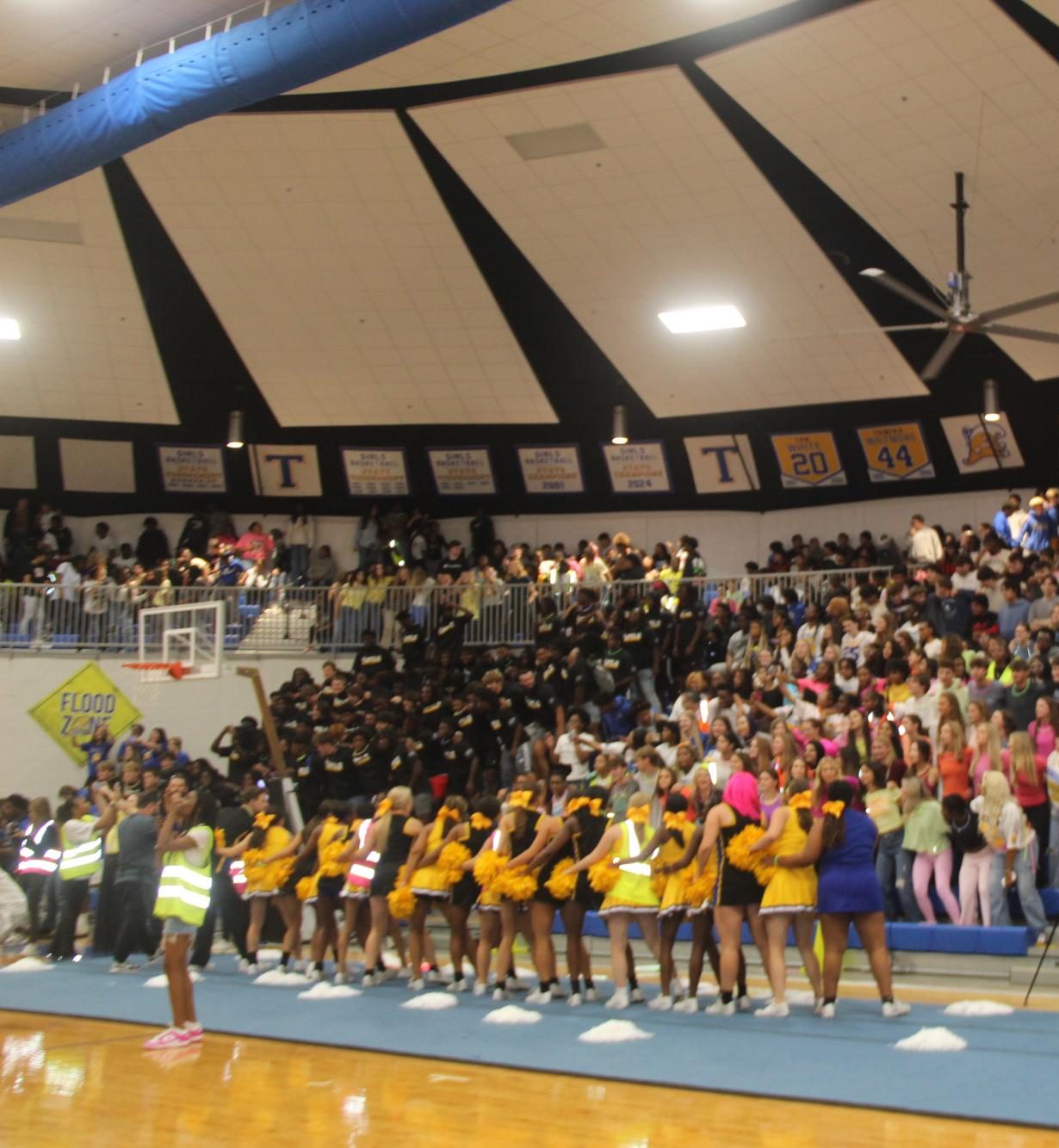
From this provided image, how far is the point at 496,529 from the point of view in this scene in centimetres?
2802

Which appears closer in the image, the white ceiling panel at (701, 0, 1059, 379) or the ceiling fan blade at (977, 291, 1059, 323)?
the ceiling fan blade at (977, 291, 1059, 323)

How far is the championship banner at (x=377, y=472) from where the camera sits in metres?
27.7

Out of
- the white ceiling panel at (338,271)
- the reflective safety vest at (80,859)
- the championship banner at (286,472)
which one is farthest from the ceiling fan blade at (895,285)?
the championship banner at (286,472)

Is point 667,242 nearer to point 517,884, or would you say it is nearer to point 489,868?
point 489,868

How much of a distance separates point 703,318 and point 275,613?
820 cm

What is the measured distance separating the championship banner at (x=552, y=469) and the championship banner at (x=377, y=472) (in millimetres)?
2306

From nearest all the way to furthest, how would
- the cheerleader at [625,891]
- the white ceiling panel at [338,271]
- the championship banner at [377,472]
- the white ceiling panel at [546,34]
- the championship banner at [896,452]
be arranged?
the cheerleader at [625,891] < the white ceiling panel at [546,34] < the white ceiling panel at [338,271] < the championship banner at [896,452] < the championship banner at [377,472]

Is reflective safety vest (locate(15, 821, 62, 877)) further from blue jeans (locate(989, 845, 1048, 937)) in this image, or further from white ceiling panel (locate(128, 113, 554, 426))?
blue jeans (locate(989, 845, 1048, 937))

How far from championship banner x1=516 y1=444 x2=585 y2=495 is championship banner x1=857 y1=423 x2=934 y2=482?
204 inches

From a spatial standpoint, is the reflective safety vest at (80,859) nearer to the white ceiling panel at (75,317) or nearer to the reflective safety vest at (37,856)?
the reflective safety vest at (37,856)

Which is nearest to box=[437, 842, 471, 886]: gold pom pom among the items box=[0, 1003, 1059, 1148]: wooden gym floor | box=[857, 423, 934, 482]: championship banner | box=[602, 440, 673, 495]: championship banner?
box=[0, 1003, 1059, 1148]: wooden gym floor

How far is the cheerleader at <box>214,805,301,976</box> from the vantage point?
13648 mm

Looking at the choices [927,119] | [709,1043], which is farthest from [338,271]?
[709,1043]

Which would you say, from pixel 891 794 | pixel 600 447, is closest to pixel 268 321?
pixel 600 447
